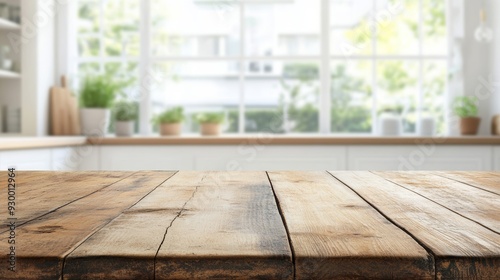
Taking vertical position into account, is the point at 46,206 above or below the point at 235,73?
below

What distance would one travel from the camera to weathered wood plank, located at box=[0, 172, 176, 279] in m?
0.68

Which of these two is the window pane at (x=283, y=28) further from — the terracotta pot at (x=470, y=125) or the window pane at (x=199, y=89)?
the terracotta pot at (x=470, y=125)

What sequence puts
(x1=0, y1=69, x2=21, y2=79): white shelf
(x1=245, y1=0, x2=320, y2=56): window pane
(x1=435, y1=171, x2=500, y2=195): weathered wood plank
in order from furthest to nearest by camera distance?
(x1=245, y1=0, x2=320, y2=56): window pane, (x1=0, y1=69, x2=21, y2=79): white shelf, (x1=435, y1=171, x2=500, y2=195): weathered wood plank

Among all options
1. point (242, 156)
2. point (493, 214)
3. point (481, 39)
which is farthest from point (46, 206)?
point (481, 39)

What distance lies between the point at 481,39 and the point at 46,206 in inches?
166

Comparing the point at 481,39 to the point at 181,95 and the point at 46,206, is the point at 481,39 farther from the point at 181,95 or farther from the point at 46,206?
the point at 46,206

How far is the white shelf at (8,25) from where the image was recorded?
4159 mm

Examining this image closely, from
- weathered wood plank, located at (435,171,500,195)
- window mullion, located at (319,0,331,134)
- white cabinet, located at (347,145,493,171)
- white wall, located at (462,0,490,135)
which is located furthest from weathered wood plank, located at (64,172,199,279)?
white wall, located at (462,0,490,135)

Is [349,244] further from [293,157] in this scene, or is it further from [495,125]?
[495,125]

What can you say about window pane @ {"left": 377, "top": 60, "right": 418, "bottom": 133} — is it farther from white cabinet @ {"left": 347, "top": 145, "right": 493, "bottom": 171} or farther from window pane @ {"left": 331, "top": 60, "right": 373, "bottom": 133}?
white cabinet @ {"left": 347, "top": 145, "right": 493, "bottom": 171}

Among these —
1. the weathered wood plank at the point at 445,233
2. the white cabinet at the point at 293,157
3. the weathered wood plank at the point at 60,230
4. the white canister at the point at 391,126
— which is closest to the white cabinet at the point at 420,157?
the white cabinet at the point at 293,157

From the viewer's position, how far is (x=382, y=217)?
96 cm

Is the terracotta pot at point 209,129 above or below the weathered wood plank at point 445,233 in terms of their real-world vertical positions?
above

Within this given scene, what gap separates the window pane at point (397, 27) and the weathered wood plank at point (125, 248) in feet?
13.1
